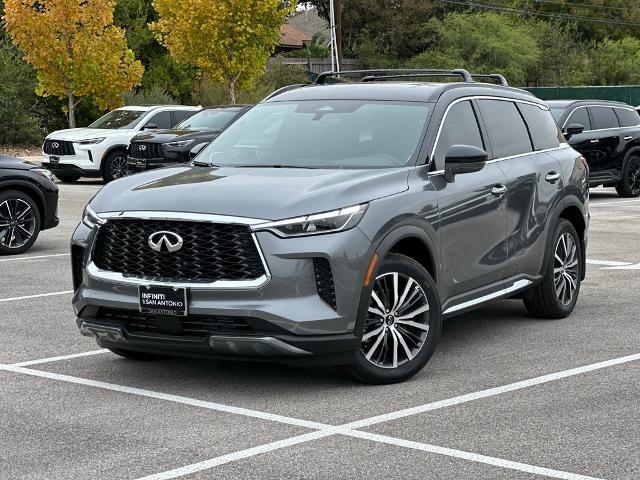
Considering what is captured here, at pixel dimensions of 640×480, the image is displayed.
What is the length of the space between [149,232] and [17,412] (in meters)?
1.23

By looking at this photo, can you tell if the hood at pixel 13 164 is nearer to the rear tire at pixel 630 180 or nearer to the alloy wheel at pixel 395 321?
the alloy wheel at pixel 395 321

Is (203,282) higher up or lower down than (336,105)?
lower down

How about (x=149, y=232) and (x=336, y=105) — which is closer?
(x=149, y=232)

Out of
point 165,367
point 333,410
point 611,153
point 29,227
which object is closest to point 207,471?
point 333,410

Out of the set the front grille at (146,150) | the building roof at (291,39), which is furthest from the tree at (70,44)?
the building roof at (291,39)

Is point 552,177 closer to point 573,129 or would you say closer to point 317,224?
point 317,224

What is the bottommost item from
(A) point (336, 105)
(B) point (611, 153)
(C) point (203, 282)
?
(B) point (611, 153)

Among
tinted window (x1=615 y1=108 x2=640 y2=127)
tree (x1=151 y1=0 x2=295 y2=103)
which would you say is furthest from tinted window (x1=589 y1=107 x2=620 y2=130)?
tree (x1=151 y1=0 x2=295 y2=103)

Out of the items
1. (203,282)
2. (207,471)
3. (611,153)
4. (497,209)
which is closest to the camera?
(207,471)

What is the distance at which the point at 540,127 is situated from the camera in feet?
31.3

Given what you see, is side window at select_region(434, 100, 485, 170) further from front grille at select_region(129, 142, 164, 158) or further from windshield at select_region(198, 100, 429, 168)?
front grille at select_region(129, 142, 164, 158)

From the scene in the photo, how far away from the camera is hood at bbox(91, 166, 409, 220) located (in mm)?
6859

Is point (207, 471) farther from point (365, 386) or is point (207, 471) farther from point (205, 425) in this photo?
point (365, 386)

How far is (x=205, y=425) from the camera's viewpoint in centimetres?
628
